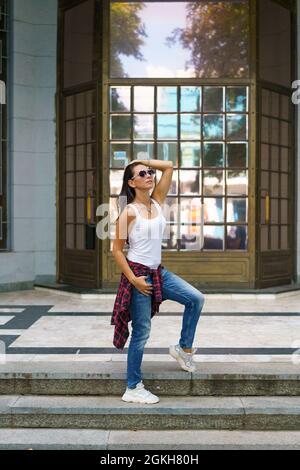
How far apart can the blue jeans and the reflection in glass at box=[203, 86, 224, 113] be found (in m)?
5.23

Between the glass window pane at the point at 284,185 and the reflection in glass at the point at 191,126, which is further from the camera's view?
the glass window pane at the point at 284,185

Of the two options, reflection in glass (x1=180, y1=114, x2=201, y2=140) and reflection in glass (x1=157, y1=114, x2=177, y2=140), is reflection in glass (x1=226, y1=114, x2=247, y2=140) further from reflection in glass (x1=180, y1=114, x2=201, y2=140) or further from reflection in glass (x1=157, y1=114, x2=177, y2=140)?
reflection in glass (x1=157, y1=114, x2=177, y2=140)

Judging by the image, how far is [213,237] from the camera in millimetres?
9398

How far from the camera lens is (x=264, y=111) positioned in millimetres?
9438

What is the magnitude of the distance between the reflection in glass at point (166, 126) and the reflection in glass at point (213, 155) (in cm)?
49

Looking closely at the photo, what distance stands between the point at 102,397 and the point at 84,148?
17.7ft

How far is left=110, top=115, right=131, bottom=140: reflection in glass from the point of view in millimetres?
9352

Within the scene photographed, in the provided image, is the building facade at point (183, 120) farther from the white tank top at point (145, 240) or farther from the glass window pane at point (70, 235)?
the white tank top at point (145, 240)

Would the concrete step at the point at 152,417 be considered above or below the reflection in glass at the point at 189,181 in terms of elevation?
below

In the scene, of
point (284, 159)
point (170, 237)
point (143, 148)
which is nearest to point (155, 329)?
point (170, 237)

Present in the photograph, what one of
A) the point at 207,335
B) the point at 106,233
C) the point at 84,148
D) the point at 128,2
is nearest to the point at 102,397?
the point at 207,335

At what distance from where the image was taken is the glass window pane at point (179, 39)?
9.22m

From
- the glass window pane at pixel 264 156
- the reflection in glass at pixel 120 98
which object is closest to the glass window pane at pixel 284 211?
the glass window pane at pixel 264 156

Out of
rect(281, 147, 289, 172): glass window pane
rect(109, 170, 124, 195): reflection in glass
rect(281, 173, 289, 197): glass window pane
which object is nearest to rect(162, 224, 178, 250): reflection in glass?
rect(109, 170, 124, 195): reflection in glass
